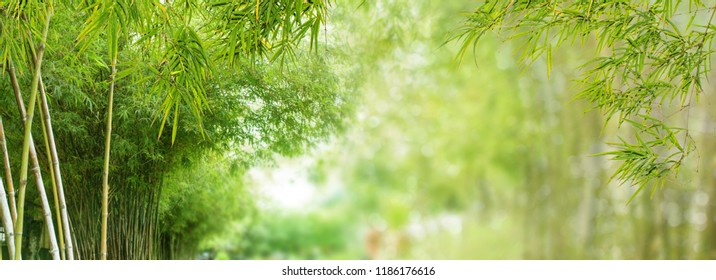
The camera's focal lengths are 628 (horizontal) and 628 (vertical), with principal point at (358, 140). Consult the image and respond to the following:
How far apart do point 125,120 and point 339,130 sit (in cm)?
67

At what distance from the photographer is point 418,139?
2.69 m

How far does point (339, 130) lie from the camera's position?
2.09 m

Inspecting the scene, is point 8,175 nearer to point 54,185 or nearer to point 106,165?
point 54,185

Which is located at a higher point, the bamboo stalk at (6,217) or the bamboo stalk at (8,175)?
the bamboo stalk at (8,175)

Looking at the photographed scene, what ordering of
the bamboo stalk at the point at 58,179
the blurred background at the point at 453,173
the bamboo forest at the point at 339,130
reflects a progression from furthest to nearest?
the blurred background at the point at 453,173, the bamboo stalk at the point at 58,179, the bamboo forest at the point at 339,130

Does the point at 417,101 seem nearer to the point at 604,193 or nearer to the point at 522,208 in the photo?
the point at 522,208

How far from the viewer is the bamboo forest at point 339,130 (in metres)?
1.67

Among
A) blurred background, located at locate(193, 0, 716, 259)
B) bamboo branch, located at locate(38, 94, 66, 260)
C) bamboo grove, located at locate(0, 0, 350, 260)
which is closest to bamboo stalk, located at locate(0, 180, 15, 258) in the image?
bamboo grove, located at locate(0, 0, 350, 260)

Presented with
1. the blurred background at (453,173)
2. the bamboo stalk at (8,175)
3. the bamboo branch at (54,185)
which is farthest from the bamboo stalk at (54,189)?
the blurred background at (453,173)

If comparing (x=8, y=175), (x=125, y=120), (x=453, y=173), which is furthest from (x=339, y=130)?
(x=8, y=175)

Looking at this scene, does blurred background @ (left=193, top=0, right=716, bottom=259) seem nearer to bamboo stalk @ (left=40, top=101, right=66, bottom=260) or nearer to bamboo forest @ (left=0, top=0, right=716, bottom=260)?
bamboo forest @ (left=0, top=0, right=716, bottom=260)

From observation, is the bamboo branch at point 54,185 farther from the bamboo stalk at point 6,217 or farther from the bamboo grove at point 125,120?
the bamboo stalk at point 6,217

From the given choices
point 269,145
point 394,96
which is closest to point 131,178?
point 269,145

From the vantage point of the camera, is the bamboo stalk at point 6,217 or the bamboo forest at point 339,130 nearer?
the bamboo forest at point 339,130
